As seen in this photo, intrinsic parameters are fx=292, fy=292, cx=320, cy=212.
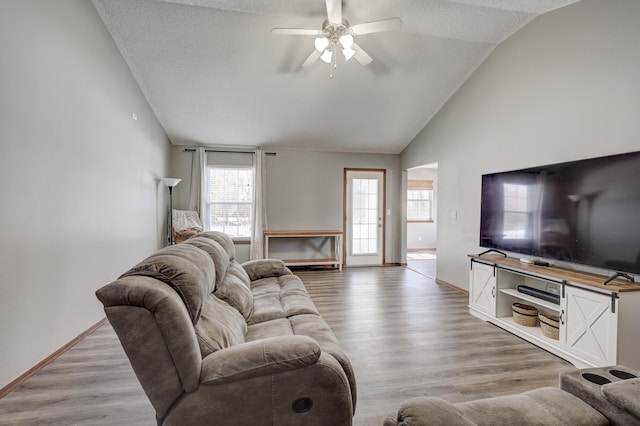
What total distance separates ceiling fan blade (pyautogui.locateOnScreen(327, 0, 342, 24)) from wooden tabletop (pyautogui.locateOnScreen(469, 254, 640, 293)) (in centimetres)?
286

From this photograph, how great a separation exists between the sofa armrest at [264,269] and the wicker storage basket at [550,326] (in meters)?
2.44

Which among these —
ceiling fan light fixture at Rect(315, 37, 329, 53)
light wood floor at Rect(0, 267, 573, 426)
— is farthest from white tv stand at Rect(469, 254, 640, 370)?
ceiling fan light fixture at Rect(315, 37, 329, 53)

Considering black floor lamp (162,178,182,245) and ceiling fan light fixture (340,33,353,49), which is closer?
ceiling fan light fixture (340,33,353,49)

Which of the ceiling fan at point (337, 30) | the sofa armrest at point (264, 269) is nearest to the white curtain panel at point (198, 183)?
the sofa armrest at point (264, 269)

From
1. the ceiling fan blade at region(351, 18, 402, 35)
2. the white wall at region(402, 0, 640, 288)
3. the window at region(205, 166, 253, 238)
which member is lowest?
the window at region(205, 166, 253, 238)

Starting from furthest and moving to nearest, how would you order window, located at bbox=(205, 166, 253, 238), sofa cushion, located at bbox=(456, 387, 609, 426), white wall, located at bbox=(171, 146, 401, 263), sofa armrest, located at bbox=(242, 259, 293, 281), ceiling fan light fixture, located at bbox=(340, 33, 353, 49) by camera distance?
white wall, located at bbox=(171, 146, 401, 263), window, located at bbox=(205, 166, 253, 238), sofa armrest, located at bbox=(242, 259, 293, 281), ceiling fan light fixture, located at bbox=(340, 33, 353, 49), sofa cushion, located at bbox=(456, 387, 609, 426)

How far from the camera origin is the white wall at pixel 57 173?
1970 millimetres

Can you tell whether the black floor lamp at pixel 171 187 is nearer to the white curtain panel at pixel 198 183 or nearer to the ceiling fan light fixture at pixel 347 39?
the white curtain panel at pixel 198 183

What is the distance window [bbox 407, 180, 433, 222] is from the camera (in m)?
A: 8.66

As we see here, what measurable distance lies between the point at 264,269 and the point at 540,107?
337 cm

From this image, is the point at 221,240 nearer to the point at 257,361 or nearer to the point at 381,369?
the point at 257,361

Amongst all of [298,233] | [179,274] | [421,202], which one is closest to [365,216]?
[298,233]

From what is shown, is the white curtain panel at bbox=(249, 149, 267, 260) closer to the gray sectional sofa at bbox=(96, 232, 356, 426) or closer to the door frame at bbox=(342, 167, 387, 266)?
the door frame at bbox=(342, 167, 387, 266)

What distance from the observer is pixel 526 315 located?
290 cm
